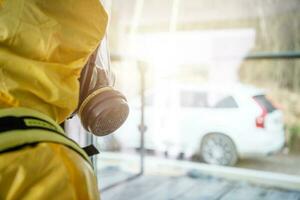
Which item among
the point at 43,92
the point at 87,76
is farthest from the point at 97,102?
the point at 43,92

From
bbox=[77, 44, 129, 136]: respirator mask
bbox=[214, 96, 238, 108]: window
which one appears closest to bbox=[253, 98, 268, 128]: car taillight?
bbox=[214, 96, 238, 108]: window

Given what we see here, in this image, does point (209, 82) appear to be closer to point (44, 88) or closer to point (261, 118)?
point (261, 118)

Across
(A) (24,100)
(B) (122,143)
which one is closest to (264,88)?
(B) (122,143)

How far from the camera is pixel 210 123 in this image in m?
2.32

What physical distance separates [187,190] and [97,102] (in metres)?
1.79

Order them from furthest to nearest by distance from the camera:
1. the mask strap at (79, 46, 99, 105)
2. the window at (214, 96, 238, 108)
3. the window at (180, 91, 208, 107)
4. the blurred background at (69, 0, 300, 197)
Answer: the window at (180, 91, 208, 107), the window at (214, 96, 238, 108), the blurred background at (69, 0, 300, 197), the mask strap at (79, 46, 99, 105)

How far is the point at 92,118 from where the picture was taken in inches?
22.9

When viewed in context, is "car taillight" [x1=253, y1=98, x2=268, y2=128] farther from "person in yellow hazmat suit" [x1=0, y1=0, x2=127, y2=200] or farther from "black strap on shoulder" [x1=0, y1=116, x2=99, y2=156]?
"black strap on shoulder" [x1=0, y1=116, x2=99, y2=156]

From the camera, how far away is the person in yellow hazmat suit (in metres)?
0.34

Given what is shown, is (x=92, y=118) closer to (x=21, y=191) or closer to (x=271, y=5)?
(x=21, y=191)

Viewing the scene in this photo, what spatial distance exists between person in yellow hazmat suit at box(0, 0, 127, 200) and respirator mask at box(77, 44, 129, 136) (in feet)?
0.34

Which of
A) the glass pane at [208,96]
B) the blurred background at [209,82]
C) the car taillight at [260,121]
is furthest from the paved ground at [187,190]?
the car taillight at [260,121]

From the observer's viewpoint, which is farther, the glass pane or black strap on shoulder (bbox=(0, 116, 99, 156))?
the glass pane

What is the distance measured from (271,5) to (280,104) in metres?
0.55
